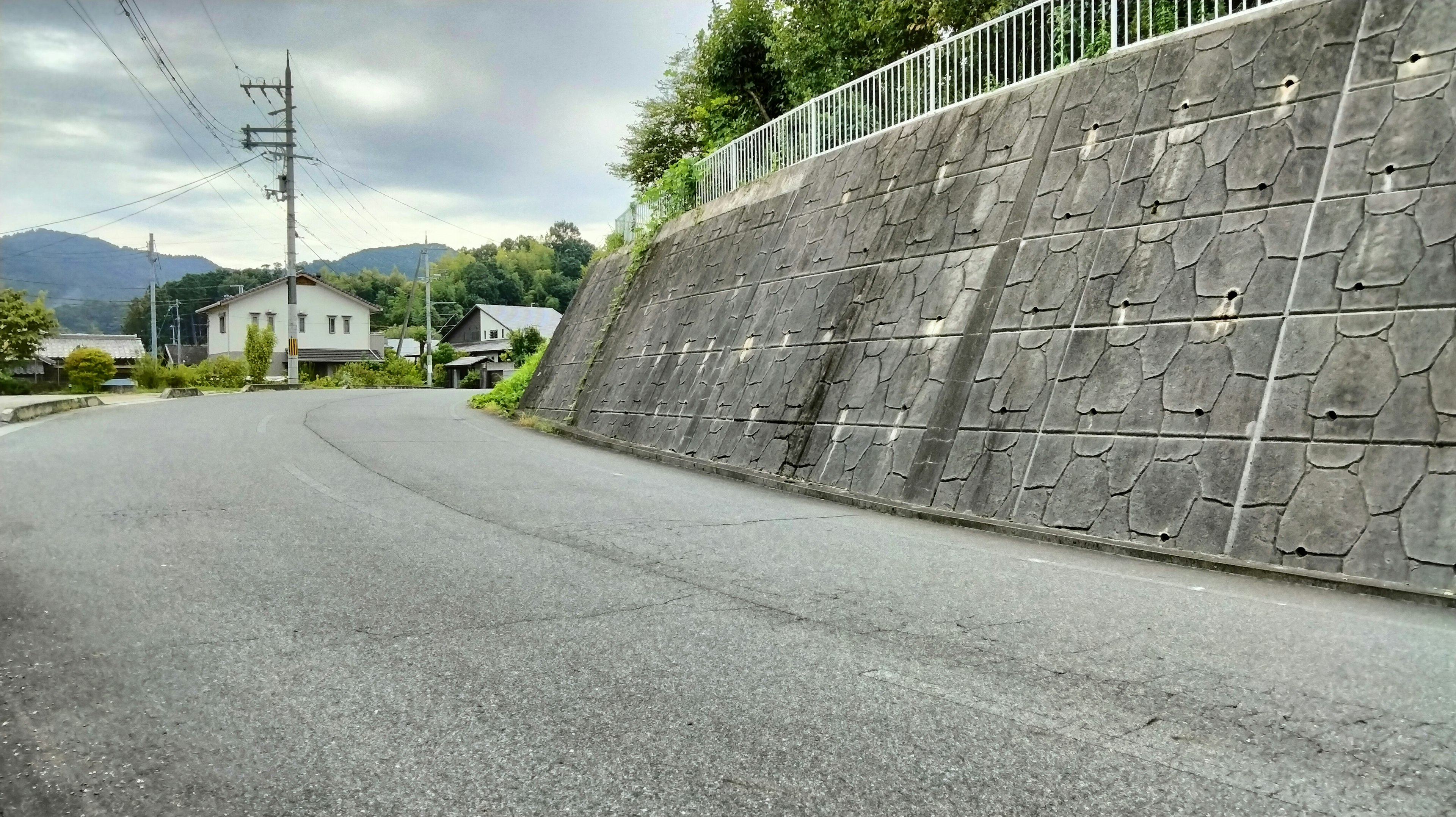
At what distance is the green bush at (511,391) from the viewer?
22.2 metres

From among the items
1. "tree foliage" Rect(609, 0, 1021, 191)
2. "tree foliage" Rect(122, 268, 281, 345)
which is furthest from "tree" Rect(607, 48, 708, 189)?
"tree foliage" Rect(122, 268, 281, 345)

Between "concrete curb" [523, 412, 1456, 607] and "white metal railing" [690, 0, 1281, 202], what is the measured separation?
5510mm

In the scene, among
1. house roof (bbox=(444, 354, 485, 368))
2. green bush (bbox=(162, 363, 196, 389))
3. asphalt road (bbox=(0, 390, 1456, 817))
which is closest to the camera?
asphalt road (bbox=(0, 390, 1456, 817))

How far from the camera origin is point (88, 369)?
35375mm

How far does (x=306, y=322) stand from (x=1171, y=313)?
2631 inches

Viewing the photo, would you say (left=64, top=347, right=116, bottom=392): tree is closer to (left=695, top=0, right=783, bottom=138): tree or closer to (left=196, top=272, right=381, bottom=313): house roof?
(left=196, top=272, right=381, bottom=313): house roof

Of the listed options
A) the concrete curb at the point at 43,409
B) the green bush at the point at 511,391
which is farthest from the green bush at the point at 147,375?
the green bush at the point at 511,391

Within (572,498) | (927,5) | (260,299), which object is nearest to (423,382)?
(260,299)

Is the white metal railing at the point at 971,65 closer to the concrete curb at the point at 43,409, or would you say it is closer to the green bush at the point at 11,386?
the concrete curb at the point at 43,409

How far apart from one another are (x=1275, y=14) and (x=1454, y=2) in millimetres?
1522

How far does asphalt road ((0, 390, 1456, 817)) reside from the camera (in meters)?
2.41

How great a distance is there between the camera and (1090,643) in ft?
12.5

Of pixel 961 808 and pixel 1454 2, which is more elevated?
pixel 1454 2

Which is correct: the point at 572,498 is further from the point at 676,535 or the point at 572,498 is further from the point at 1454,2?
the point at 1454,2
